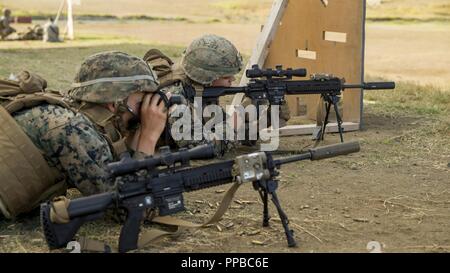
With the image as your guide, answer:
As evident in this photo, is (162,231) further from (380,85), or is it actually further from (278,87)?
(380,85)

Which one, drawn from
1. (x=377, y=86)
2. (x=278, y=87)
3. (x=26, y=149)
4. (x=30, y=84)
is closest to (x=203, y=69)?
(x=278, y=87)

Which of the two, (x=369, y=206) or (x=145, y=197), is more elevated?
(x=145, y=197)

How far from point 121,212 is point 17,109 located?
914 millimetres

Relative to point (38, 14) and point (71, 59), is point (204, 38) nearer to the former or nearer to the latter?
point (71, 59)

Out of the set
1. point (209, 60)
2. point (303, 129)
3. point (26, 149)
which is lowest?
point (303, 129)

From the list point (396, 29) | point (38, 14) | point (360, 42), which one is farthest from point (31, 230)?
point (38, 14)

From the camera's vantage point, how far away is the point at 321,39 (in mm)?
8258

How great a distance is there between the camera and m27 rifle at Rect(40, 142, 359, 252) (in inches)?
Result: 145

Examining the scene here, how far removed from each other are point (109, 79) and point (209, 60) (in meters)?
2.01

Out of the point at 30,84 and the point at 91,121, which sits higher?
the point at 30,84

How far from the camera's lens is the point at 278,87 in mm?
6594

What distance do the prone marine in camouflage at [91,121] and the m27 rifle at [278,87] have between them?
188 cm

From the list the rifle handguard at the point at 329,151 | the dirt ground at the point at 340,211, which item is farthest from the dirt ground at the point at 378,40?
the rifle handguard at the point at 329,151

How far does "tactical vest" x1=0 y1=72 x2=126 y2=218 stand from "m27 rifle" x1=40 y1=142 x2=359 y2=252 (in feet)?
1.65
